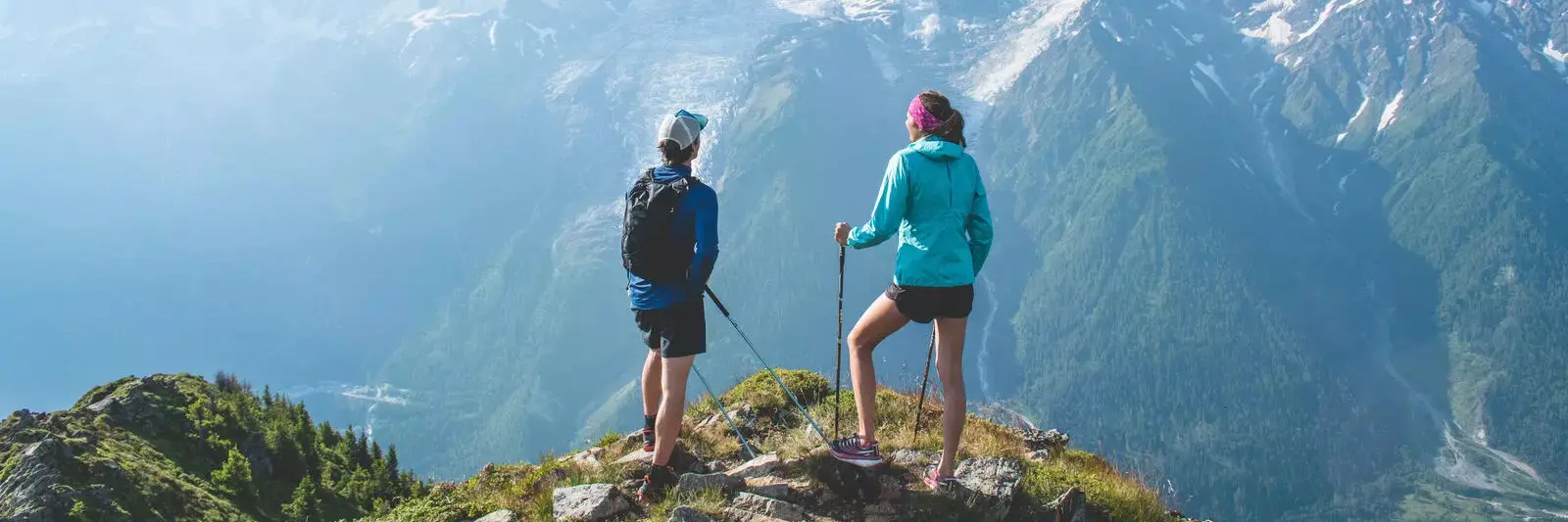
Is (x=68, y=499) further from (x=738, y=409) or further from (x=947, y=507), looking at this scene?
(x=947, y=507)

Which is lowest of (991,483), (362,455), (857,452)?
(991,483)

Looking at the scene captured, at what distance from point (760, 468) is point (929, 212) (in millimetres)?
3600

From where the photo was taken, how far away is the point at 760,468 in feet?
35.0

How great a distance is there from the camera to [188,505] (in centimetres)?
1398

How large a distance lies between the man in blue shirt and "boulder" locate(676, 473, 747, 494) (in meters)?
0.33

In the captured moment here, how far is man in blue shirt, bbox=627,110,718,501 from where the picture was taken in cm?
945

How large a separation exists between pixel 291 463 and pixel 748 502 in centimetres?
1653

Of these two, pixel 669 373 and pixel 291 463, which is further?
pixel 291 463

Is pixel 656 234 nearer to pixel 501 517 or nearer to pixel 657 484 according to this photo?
pixel 657 484

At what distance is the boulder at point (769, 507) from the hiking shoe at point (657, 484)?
94 centimetres

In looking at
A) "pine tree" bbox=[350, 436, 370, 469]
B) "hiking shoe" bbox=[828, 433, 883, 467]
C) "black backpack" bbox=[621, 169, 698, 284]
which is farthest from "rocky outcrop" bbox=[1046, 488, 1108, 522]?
"pine tree" bbox=[350, 436, 370, 469]

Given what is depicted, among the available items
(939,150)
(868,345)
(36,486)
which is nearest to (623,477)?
(868,345)

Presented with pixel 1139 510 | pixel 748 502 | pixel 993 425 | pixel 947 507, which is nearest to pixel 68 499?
pixel 748 502

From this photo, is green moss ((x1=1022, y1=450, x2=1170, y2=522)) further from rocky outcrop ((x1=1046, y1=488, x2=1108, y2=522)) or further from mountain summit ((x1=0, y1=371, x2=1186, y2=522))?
rocky outcrop ((x1=1046, y1=488, x2=1108, y2=522))
